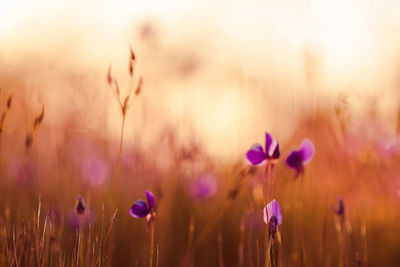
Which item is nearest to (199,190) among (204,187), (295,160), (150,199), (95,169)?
(204,187)

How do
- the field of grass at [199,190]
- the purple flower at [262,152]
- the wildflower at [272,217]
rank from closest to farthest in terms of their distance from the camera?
the wildflower at [272,217] < the purple flower at [262,152] < the field of grass at [199,190]

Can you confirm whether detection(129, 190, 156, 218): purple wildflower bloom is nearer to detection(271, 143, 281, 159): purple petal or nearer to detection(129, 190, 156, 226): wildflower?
detection(129, 190, 156, 226): wildflower

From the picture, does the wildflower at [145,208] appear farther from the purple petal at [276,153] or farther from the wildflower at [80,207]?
the purple petal at [276,153]

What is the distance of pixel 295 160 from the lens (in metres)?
1.37

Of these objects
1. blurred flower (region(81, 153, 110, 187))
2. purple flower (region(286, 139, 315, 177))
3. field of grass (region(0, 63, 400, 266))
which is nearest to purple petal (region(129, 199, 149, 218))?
purple flower (region(286, 139, 315, 177))

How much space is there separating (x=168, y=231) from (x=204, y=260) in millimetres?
213

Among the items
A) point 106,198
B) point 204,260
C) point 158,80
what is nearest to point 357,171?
point 204,260

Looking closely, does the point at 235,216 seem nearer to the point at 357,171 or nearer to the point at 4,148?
the point at 357,171

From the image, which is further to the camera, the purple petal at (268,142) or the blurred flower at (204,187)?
the blurred flower at (204,187)

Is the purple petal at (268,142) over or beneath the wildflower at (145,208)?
over

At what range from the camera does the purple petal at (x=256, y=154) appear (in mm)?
1259

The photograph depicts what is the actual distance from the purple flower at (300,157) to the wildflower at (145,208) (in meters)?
0.37

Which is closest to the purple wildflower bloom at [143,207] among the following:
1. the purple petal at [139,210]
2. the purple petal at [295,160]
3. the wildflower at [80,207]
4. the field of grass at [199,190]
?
the purple petal at [139,210]

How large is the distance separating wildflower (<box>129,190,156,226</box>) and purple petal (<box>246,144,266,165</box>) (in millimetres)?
245
